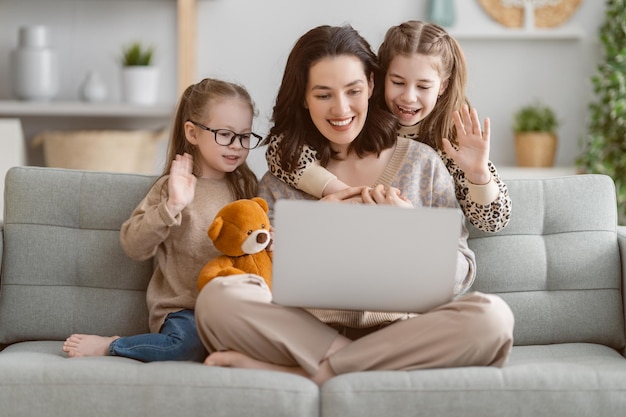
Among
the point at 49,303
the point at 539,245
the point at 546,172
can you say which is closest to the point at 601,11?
the point at 546,172

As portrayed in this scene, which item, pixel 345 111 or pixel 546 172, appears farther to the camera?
pixel 546 172

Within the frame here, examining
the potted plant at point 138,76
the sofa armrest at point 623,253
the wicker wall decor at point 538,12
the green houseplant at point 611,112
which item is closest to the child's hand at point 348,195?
the sofa armrest at point 623,253

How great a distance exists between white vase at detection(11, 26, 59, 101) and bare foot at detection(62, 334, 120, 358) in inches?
83.4

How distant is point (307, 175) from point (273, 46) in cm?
212

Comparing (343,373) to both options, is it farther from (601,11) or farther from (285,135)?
(601,11)

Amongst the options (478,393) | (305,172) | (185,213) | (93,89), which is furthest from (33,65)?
(478,393)

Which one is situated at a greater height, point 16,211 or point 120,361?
point 16,211

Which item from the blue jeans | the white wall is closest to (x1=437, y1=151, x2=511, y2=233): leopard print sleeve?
the blue jeans

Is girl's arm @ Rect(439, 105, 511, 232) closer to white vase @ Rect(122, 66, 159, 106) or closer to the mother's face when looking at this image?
the mother's face

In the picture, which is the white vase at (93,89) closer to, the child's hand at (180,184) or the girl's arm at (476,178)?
the child's hand at (180,184)

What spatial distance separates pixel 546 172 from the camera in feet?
13.2

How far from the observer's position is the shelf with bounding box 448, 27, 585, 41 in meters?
4.10

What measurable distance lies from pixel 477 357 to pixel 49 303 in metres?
1.01

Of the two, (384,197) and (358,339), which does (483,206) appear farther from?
(358,339)
